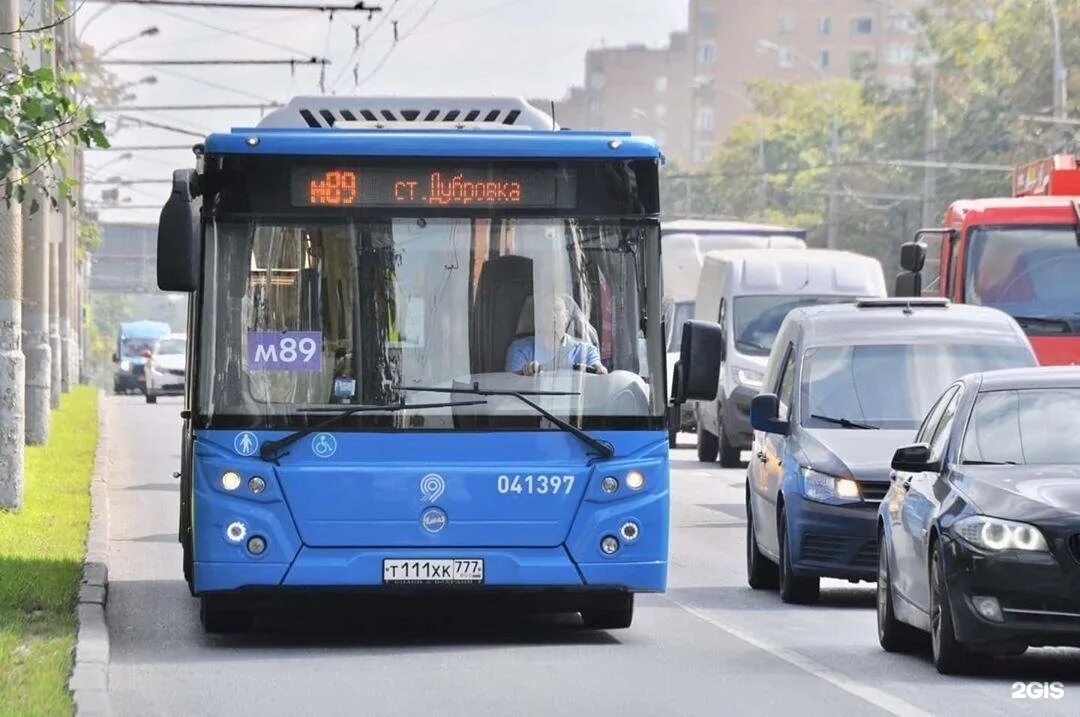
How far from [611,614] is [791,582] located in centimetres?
207

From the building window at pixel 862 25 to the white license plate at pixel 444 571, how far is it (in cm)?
16920

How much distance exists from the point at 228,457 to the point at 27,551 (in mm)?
5425

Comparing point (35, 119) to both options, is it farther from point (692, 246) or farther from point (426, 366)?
point (692, 246)

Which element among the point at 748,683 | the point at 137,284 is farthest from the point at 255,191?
the point at 137,284

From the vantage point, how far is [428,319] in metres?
13.7

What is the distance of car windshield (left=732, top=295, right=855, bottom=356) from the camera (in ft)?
112

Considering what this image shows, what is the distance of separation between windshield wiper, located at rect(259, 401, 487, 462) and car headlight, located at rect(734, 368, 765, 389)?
20546 mm

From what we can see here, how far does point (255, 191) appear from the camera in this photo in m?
13.8

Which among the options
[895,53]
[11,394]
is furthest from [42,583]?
[895,53]

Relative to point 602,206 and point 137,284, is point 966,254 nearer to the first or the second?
point 602,206

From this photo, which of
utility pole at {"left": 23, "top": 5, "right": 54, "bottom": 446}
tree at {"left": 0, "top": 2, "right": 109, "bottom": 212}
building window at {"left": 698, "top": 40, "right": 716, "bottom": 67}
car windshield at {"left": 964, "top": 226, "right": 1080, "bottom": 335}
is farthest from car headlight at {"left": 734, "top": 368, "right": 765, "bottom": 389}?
building window at {"left": 698, "top": 40, "right": 716, "bottom": 67}

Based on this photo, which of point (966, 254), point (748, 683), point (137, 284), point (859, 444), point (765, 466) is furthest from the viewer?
point (137, 284)

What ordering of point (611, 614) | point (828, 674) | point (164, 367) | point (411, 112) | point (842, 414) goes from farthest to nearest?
1. point (164, 367)
2. point (842, 414)
3. point (411, 112)
4. point (611, 614)
5. point (828, 674)

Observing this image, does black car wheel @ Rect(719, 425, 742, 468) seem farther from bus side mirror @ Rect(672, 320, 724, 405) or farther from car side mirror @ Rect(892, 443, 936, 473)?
car side mirror @ Rect(892, 443, 936, 473)
